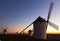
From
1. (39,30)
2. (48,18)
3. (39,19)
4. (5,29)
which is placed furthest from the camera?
(5,29)

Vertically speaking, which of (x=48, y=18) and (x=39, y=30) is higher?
(x=48, y=18)

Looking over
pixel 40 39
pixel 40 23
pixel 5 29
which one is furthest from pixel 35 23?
pixel 5 29

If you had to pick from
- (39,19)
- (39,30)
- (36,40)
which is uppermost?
(39,19)

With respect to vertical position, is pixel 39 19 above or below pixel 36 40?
above

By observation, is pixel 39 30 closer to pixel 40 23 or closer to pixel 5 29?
pixel 40 23

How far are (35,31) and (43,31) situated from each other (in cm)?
265

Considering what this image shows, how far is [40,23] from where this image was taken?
4922cm

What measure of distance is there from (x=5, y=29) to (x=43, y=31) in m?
74.2

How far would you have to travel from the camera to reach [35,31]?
4966 cm

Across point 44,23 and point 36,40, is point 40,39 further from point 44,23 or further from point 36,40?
point 44,23

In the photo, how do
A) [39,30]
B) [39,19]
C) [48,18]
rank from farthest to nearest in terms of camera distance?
[48,18] < [39,19] < [39,30]

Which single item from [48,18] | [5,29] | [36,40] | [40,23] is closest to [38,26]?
[40,23]

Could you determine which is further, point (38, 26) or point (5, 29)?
point (5, 29)

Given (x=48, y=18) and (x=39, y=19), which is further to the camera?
(x=48, y=18)
